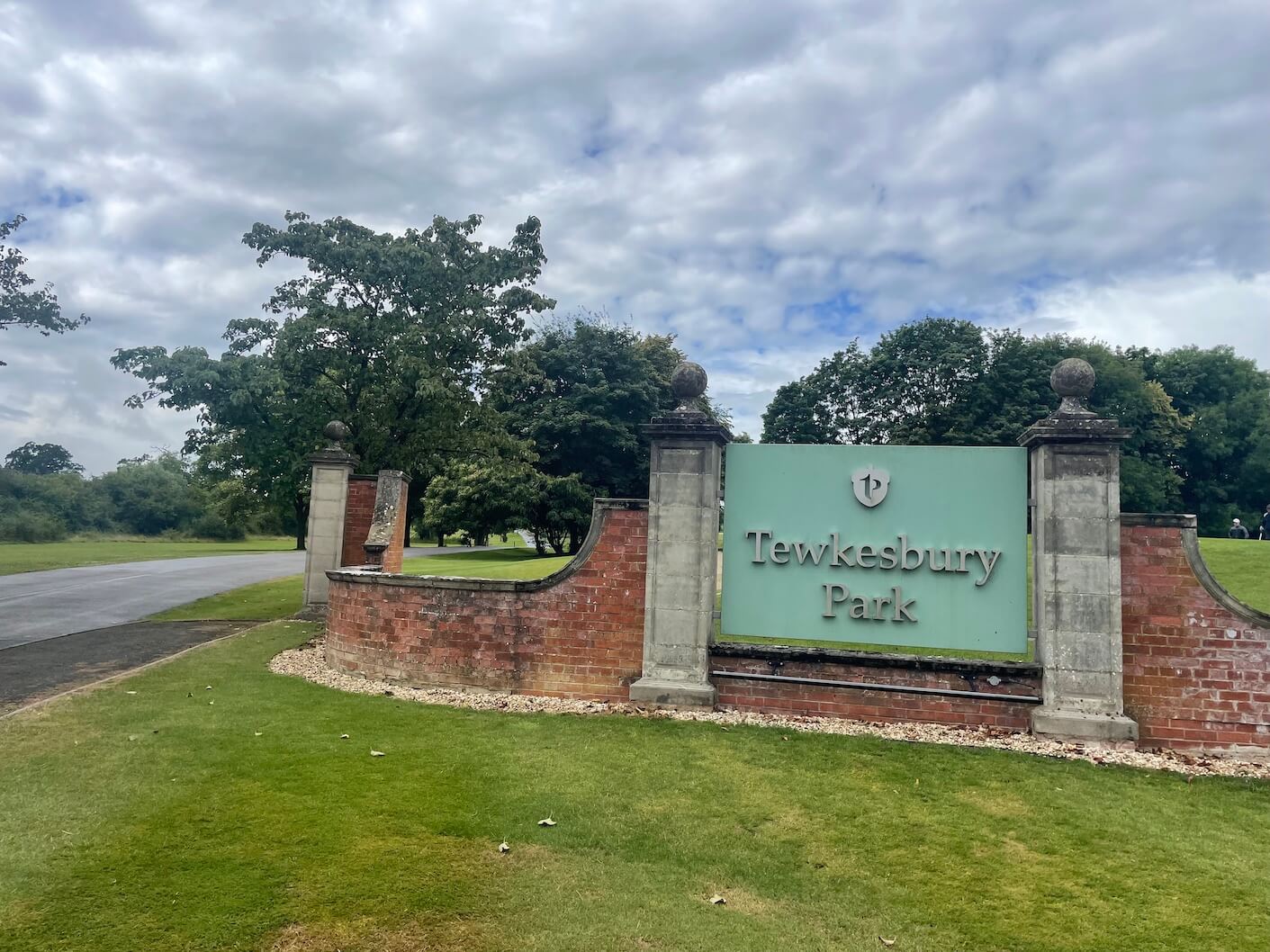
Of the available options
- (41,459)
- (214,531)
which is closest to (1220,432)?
(214,531)

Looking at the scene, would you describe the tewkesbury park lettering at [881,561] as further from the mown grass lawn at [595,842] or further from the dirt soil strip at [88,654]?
the dirt soil strip at [88,654]

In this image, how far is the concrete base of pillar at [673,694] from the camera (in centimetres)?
673

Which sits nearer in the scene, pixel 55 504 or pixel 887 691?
pixel 887 691

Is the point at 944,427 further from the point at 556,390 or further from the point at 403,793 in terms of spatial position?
the point at 403,793

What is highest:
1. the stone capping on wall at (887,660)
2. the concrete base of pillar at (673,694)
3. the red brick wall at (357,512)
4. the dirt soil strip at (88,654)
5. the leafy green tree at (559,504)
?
the leafy green tree at (559,504)

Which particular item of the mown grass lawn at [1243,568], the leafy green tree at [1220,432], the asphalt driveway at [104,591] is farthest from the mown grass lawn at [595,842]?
the leafy green tree at [1220,432]

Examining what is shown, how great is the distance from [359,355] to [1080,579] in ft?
38.7

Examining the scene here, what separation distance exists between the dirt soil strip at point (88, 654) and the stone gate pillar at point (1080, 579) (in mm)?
9255

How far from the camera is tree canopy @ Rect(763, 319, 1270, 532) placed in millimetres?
33000

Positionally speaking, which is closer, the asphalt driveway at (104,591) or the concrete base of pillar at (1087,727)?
the concrete base of pillar at (1087,727)

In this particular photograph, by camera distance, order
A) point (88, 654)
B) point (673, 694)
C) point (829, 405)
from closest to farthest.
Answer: point (673, 694) < point (88, 654) < point (829, 405)

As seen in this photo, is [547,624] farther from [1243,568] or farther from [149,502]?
[149,502]

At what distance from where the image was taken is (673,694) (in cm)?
677

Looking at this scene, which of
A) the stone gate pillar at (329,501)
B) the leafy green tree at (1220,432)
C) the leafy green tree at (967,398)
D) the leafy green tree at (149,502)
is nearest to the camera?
the stone gate pillar at (329,501)
